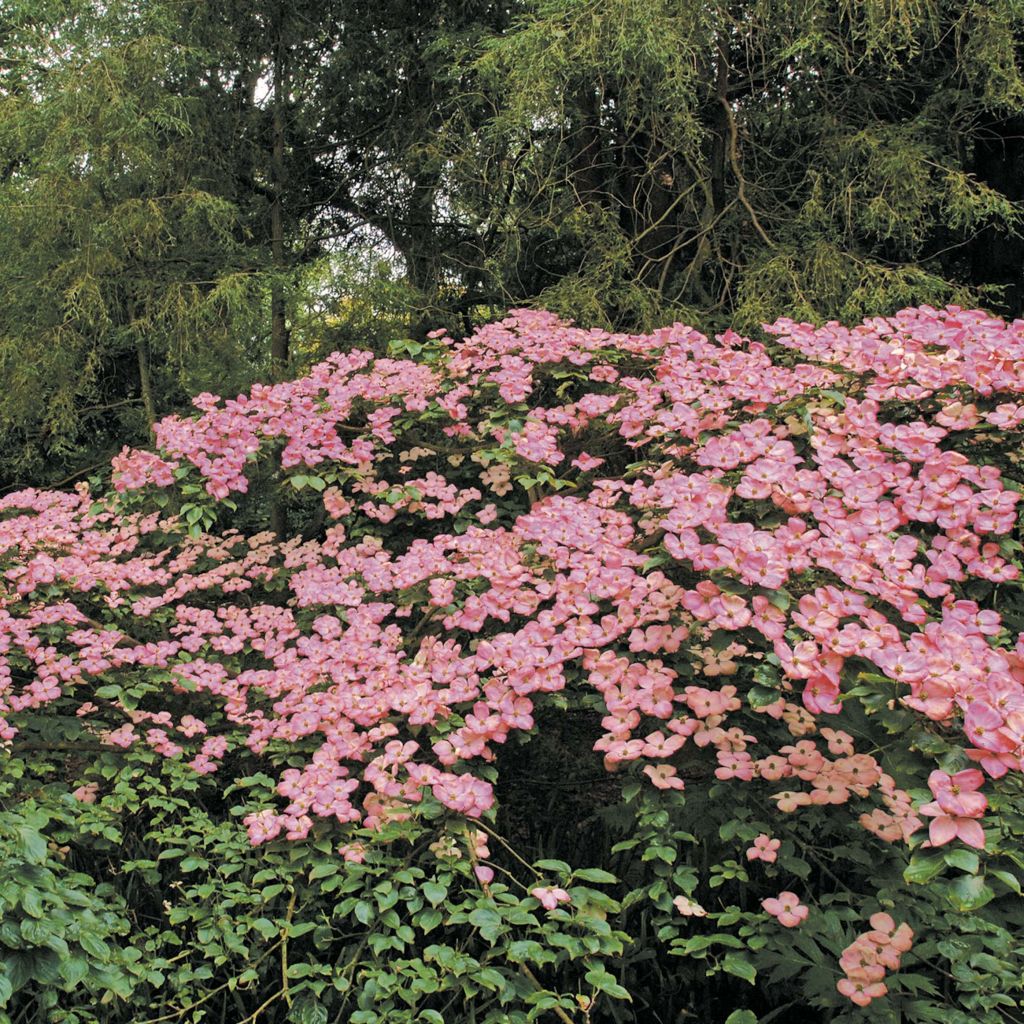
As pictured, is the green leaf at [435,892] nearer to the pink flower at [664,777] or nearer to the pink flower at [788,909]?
the pink flower at [664,777]

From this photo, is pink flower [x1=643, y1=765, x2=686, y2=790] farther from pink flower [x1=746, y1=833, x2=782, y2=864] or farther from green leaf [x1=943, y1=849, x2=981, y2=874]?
green leaf [x1=943, y1=849, x2=981, y2=874]

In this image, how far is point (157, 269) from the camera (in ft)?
14.4

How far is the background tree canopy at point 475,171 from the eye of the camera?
345 centimetres

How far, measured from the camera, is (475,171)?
3777 mm

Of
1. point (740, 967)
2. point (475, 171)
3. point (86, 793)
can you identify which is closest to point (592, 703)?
point (740, 967)

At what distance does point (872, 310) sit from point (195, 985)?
9.99 ft

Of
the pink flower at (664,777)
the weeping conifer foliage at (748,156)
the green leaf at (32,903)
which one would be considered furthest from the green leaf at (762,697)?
the weeping conifer foliage at (748,156)

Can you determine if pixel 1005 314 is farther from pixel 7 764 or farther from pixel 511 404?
pixel 7 764

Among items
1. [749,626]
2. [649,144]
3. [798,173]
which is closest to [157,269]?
[649,144]

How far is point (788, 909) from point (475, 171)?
3173 millimetres

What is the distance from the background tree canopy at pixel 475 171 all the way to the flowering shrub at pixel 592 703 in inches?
49.4

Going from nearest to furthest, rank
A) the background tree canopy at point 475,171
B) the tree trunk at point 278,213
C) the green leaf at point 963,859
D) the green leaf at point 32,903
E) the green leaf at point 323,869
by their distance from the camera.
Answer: the green leaf at point 963,859, the green leaf at point 32,903, the green leaf at point 323,869, the background tree canopy at point 475,171, the tree trunk at point 278,213

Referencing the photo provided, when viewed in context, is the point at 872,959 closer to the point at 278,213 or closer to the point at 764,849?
the point at 764,849

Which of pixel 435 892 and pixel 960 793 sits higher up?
pixel 960 793
